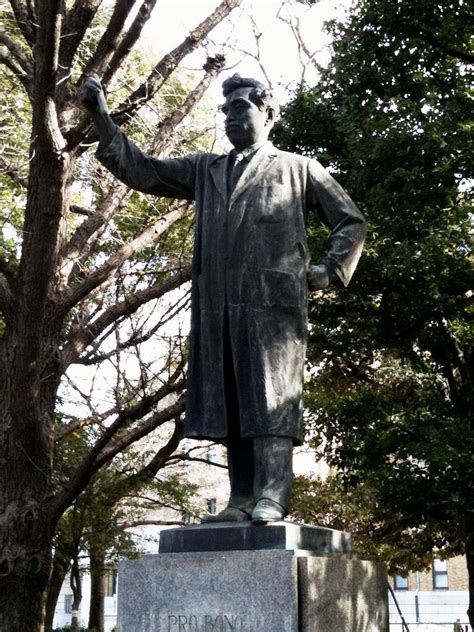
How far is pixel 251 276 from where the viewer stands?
16.8 ft

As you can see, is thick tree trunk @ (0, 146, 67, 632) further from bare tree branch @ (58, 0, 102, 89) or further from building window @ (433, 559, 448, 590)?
building window @ (433, 559, 448, 590)

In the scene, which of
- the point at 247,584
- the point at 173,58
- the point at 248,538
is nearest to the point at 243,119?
the point at 248,538

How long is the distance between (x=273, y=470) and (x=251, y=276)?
98 cm

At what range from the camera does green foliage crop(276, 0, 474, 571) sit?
1362cm

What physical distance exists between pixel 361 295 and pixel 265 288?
978 cm

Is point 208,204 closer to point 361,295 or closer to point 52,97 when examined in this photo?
point 52,97

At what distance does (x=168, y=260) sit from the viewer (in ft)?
59.3

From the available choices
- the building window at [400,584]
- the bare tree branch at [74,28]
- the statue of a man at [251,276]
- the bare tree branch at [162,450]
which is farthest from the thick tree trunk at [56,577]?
the building window at [400,584]

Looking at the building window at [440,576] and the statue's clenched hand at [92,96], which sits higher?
the statue's clenched hand at [92,96]

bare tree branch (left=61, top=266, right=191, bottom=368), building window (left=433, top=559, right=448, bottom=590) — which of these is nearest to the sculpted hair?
bare tree branch (left=61, top=266, right=191, bottom=368)

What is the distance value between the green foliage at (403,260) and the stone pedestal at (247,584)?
8223 millimetres

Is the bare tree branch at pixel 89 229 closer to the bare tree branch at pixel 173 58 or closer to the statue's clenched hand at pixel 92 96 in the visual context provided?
the bare tree branch at pixel 173 58

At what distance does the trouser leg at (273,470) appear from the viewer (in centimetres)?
Result: 486

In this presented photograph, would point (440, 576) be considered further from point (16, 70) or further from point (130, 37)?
point (130, 37)
